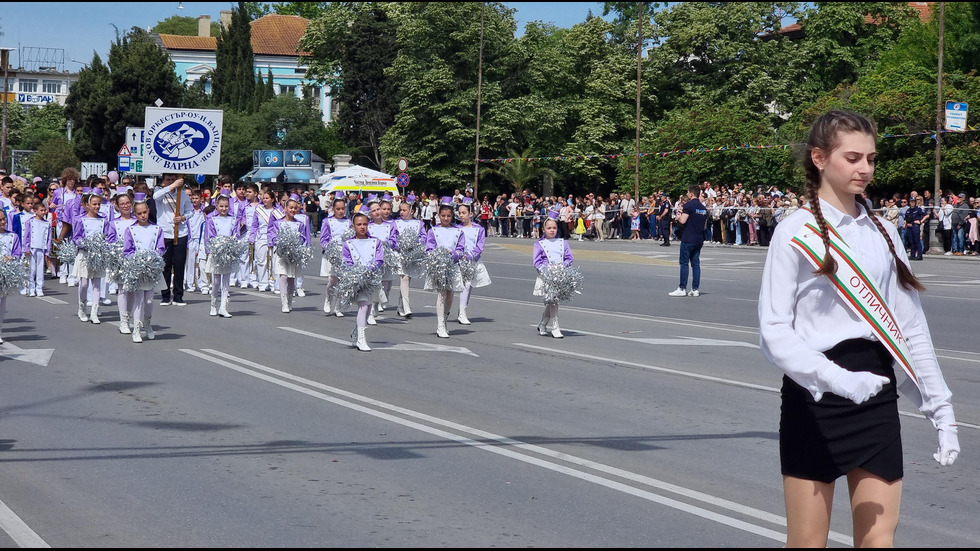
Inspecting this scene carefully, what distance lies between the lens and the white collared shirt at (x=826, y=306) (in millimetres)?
3799

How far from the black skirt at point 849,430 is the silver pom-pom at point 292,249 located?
15.0 meters

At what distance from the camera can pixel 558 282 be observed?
1448 centimetres

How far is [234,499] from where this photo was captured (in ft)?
21.6

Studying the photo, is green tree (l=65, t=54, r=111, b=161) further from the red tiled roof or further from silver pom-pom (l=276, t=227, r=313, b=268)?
silver pom-pom (l=276, t=227, r=313, b=268)

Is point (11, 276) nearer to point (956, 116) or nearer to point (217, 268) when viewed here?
point (217, 268)

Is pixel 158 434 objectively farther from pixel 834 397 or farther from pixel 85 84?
pixel 85 84

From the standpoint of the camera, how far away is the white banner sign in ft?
66.8

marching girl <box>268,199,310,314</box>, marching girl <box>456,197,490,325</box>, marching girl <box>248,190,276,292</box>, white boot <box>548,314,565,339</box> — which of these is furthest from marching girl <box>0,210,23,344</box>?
marching girl <box>248,190,276,292</box>

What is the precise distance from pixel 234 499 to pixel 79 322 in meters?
10.6

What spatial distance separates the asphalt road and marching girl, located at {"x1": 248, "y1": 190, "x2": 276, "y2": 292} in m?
5.44

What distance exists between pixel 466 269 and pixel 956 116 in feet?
79.0

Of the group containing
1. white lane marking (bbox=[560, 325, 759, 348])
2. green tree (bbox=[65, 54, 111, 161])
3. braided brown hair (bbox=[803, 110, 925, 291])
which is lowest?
white lane marking (bbox=[560, 325, 759, 348])

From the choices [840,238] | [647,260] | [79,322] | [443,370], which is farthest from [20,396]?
[647,260]

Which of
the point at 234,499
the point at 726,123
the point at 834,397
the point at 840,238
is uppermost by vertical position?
the point at 726,123
